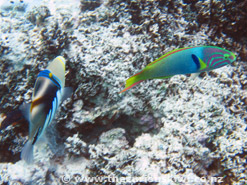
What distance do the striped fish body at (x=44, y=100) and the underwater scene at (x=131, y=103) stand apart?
103 centimetres

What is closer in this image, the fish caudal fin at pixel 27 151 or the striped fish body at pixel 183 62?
the fish caudal fin at pixel 27 151

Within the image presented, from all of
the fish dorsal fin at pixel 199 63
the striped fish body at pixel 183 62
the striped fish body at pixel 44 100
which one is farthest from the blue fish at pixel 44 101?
the fish dorsal fin at pixel 199 63

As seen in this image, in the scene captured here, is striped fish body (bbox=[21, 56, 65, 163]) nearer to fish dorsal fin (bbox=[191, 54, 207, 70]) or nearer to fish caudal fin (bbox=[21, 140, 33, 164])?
fish caudal fin (bbox=[21, 140, 33, 164])

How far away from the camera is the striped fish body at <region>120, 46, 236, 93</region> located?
4.32 feet

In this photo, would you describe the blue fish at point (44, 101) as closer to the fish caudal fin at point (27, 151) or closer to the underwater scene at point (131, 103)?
the fish caudal fin at point (27, 151)

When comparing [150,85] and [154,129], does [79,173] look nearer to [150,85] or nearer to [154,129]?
[154,129]

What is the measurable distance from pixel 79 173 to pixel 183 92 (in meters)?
2.10

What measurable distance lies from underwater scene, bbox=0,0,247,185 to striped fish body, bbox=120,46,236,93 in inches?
30.3

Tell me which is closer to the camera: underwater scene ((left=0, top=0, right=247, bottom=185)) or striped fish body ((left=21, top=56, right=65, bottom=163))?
striped fish body ((left=21, top=56, right=65, bottom=163))

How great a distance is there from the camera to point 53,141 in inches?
99.0

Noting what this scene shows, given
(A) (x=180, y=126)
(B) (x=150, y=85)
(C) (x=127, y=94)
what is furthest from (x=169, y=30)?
(A) (x=180, y=126)

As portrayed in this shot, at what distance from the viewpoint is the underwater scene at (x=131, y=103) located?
2164 mm

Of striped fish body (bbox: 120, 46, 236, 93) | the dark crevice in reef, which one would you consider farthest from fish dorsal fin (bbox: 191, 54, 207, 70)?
the dark crevice in reef

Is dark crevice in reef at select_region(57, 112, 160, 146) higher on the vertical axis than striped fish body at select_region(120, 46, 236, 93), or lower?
lower
